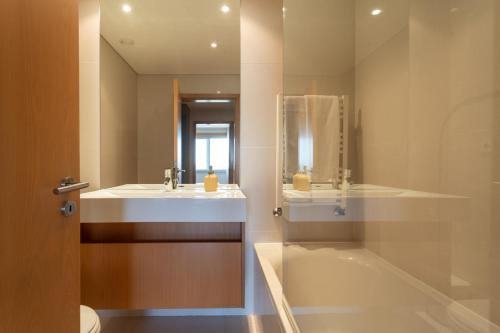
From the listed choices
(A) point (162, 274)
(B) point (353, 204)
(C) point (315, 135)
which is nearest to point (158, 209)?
(A) point (162, 274)

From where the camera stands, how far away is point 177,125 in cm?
173

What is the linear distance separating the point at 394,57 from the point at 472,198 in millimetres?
635

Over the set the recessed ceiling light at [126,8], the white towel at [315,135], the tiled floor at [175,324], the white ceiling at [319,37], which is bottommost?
the tiled floor at [175,324]

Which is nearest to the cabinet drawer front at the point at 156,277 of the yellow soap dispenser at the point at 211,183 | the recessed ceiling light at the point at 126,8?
the yellow soap dispenser at the point at 211,183

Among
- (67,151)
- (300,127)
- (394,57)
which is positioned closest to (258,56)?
(300,127)

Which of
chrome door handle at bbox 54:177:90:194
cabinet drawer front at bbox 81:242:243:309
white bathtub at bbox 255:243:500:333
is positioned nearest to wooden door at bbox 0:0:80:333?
chrome door handle at bbox 54:177:90:194

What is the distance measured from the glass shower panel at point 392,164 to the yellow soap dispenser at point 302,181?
0.03 m

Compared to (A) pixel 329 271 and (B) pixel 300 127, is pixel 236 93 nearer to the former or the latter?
(B) pixel 300 127

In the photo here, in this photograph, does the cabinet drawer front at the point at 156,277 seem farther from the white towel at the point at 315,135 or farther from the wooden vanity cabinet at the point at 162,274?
the white towel at the point at 315,135

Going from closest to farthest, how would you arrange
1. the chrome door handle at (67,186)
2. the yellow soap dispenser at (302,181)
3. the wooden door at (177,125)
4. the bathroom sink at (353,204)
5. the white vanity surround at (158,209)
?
the chrome door handle at (67,186)
the bathroom sink at (353,204)
the white vanity surround at (158,209)
the yellow soap dispenser at (302,181)
the wooden door at (177,125)

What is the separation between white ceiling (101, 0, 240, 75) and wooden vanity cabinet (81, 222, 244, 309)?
3.60ft

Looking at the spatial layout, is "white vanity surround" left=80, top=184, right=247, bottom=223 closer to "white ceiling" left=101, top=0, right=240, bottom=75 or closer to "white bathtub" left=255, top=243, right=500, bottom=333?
"white bathtub" left=255, top=243, right=500, bottom=333

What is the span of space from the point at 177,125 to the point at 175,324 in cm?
123

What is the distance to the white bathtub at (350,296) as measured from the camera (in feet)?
2.86
